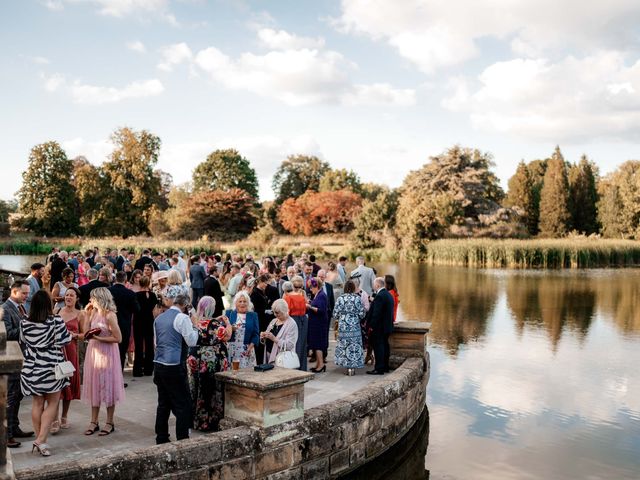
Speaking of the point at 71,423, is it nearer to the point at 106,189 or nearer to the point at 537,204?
the point at 106,189

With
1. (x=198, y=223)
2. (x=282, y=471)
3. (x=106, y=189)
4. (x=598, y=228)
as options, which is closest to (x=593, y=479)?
(x=282, y=471)

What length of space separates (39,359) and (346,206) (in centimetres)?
5328

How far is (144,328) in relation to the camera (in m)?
8.38

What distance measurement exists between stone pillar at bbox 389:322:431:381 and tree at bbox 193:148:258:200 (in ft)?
A: 192

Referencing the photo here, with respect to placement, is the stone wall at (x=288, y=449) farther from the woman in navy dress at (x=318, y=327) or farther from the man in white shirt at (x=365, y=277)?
the man in white shirt at (x=365, y=277)

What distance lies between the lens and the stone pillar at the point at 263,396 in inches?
213

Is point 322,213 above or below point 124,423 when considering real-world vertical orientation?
above

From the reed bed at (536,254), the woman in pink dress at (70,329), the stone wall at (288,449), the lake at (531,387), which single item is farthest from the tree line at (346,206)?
the woman in pink dress at (70,329)

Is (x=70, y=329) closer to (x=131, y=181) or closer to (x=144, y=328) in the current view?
(x=144, y=328)

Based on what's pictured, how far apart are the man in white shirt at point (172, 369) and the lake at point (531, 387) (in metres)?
3.04

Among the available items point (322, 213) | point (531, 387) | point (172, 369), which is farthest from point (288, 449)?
point (322, 213)

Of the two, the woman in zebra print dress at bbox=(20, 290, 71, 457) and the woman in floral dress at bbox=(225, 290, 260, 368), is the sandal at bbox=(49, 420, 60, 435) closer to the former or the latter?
the woman in zebra print dress at bbox=(20, 290, 71, 457)

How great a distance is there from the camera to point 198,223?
166 feet

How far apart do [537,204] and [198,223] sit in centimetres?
3542
